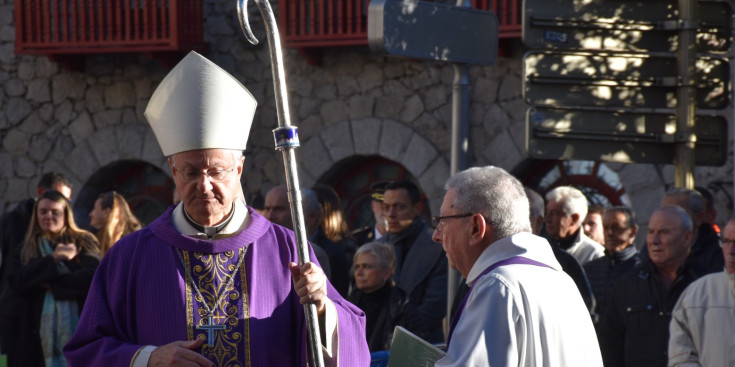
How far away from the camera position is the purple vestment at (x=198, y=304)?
3932 mm

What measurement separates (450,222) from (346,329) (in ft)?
2.43

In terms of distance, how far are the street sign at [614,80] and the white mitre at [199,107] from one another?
1695 millimetres

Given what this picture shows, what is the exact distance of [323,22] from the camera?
1177 cm

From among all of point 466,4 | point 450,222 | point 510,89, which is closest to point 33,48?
point 510,89

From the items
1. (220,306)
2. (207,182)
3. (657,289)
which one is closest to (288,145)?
(207,182)

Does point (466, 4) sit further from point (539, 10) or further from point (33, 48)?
point (33, 48)

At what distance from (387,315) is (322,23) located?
20.8 feet

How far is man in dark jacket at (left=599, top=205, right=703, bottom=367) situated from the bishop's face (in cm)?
245

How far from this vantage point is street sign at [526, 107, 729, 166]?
218 inches

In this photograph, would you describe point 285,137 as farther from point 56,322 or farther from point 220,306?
point 56,322

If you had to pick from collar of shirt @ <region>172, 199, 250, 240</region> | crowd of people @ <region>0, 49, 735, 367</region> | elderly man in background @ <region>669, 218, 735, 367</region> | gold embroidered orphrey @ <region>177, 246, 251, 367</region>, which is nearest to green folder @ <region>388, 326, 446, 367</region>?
crowd of people @ <region>0, 49, 735, 367</region>

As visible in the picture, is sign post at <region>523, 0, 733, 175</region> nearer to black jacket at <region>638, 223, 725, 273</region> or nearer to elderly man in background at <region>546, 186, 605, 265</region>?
black jacket at <region>638, 223, 725, 273</region>

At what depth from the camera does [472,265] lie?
343 cm

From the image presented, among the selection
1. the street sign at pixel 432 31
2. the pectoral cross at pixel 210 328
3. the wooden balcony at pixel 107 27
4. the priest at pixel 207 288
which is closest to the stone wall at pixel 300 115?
the wooden balcony at pixel 107 27
